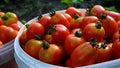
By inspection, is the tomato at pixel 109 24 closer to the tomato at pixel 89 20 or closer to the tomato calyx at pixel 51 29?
the tomato at pixel 89 20

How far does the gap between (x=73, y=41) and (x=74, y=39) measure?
10 mm

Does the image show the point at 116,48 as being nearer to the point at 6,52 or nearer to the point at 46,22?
the point at 46,22

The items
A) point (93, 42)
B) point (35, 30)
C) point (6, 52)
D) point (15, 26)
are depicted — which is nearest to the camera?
point (93, 42)

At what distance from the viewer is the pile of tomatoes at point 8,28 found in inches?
65.2

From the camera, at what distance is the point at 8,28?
1.67m

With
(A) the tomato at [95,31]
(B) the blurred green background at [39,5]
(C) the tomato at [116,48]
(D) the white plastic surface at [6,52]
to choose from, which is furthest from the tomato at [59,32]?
(B) the blurred green background at [39,5]

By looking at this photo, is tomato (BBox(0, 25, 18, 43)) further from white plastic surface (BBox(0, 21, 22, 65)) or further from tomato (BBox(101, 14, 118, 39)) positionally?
tomato (BBox(101, 14, 118, 39))

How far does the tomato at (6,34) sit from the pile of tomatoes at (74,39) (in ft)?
0.59

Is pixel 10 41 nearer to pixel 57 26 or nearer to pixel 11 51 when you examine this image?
pixel 11 51

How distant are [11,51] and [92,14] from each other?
0.52 meters

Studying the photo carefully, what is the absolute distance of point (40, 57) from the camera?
1284 millimetres

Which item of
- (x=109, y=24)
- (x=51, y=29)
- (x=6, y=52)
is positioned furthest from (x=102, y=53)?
(x=6, y=52)

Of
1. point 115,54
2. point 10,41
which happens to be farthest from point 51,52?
point 10,41

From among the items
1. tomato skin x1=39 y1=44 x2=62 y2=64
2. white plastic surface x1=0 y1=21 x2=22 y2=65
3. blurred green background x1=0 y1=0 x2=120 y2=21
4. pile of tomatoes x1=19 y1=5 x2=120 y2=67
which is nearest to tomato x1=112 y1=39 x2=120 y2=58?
pile of tomatoes x1=19 y1=5 x2=120 y2=67
